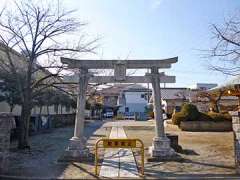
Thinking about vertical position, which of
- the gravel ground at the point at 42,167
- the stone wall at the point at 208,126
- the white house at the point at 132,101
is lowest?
the gravel ground at the point at 42,167

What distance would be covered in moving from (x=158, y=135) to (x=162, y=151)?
27.8 inches

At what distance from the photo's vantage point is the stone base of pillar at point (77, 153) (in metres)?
13.6

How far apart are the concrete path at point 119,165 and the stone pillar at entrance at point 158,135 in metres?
0.95

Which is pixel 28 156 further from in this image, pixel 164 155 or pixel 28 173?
pixel 164 155

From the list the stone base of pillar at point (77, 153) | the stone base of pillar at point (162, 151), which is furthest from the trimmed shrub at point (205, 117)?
the stone base of pillar at point (77, 153)

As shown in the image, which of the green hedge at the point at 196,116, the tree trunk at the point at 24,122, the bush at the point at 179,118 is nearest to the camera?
the tree trunk at the point at 24,122

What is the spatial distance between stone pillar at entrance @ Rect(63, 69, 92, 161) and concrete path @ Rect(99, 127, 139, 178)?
2.89 feet

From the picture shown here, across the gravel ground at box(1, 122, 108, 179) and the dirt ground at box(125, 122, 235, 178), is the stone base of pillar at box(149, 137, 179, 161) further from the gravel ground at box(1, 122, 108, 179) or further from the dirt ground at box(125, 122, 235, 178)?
the gravel ground at box(1, 122, 108, 179)

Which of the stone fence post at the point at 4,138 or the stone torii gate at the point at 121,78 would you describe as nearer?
the stone fence post at the point at 4,138

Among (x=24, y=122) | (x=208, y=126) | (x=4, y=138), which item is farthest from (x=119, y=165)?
(x=208, y=126)

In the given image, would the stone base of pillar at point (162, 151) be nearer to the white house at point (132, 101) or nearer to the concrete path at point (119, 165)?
the concrete path at point (119, 165)

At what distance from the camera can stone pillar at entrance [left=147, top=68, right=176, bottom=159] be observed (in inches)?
540

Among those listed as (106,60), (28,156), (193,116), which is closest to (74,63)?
(106,60)

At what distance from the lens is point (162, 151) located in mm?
13750
